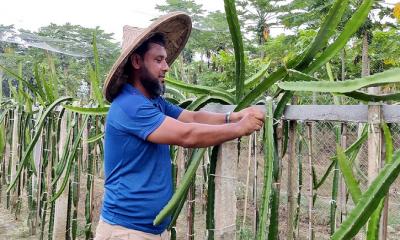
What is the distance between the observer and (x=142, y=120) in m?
1.19

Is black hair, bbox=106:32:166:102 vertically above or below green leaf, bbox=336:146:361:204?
above

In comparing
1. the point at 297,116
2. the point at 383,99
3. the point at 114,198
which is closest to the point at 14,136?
the point at 114,198

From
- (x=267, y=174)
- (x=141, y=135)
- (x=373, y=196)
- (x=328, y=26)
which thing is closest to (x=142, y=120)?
(x=141, y=135)

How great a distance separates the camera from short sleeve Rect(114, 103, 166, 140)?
1.17 meters

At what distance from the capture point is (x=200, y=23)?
15055 millimetres

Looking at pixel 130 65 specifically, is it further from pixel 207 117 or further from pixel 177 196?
pixel 177 196

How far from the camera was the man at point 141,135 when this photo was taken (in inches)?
46.6

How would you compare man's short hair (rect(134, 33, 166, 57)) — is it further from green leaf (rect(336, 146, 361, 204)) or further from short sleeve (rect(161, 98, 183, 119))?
green leaf (rect(336, 146, 361, 204))

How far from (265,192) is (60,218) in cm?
190

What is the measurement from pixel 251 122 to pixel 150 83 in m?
0.39

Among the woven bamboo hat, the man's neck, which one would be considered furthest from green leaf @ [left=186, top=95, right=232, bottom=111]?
the woven bamboo hat

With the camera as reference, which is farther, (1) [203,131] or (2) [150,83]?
(2) [150,83]

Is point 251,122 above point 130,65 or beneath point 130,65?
beneath

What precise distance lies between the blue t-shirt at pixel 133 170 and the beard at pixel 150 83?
0.04 m
